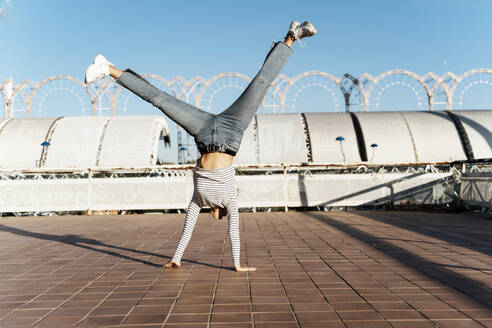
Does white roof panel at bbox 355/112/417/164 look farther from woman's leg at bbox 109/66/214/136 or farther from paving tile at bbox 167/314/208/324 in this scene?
paving tile at bbox 167/314/208/324

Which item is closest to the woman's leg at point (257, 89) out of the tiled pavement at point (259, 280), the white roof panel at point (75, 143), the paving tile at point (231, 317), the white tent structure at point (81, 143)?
the tiled pavement at point (259, 280)

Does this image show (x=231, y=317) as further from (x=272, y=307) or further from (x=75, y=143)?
(x=75, y=143)

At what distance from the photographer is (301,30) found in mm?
4047

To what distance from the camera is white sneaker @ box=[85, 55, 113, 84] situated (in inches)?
158

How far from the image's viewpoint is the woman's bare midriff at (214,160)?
404cm

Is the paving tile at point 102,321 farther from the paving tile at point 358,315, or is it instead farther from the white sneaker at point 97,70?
the white sneaker at point 97,70

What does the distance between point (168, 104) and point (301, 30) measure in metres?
1.58

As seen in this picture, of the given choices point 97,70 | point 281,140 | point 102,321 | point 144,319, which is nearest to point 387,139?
point 281,140

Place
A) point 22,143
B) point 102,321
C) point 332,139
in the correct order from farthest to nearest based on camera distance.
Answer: point 22,143
point 332,139
point 102,321

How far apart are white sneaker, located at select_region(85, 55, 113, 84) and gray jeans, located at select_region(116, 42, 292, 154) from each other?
192mm

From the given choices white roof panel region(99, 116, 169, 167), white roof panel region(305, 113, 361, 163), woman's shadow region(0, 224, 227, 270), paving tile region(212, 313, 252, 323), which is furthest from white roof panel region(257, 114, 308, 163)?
paving tile region(212, 313, 252, 323)

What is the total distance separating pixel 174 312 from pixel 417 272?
2580 mm

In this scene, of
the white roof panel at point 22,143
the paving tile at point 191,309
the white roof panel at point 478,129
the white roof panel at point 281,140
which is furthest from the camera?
the white roof panel at point 478,129

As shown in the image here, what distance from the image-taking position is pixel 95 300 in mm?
3244
